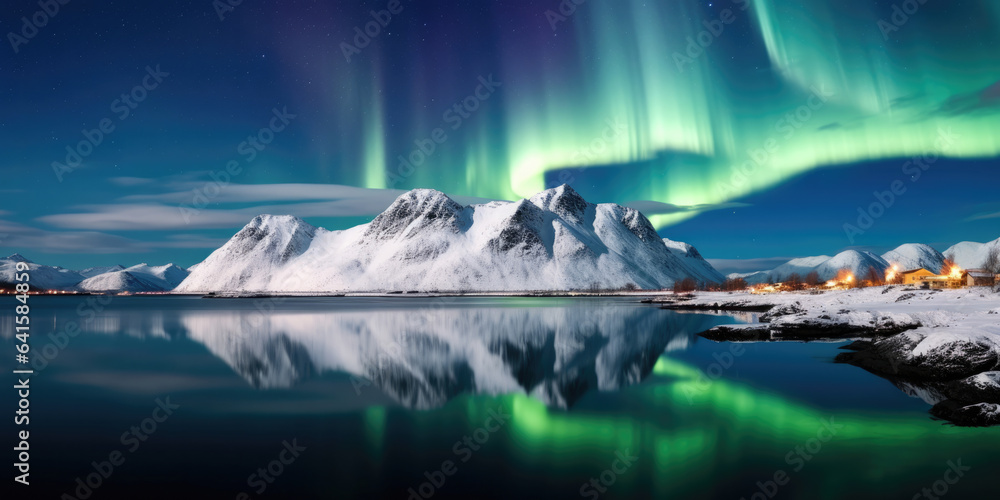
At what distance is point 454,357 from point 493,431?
1976 centimetres

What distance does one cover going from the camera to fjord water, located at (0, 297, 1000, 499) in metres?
13.6

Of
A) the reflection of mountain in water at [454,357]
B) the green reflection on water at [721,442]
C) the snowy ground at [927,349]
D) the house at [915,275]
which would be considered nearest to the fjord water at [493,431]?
the green reflection on water at [721,442]

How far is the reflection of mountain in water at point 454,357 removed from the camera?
89.9 feet

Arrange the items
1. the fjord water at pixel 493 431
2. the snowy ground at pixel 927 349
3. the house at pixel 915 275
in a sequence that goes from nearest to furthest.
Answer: the fjord water at pixel 493 431 → the snowy ground at pixel 927 349 → the house at pixel 915 275

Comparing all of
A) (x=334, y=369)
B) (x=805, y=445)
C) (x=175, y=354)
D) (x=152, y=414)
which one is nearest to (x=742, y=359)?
(x=805, y=445)

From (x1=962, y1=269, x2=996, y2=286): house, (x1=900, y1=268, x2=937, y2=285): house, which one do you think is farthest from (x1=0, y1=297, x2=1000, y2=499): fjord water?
(x1=900, y1=268, x2=937, y2=285): house

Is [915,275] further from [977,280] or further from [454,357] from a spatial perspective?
[454,357]

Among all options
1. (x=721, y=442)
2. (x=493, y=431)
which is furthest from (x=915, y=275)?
(x=493, y=431)

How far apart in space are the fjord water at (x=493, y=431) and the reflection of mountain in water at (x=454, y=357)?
290 millimetres

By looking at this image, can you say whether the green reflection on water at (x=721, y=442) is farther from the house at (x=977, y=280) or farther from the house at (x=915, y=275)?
the house at (x=915, y=275)

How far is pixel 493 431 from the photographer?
18.7 metres

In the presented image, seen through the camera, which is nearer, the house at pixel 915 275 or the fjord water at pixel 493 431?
the fjord water at pixel 493 431

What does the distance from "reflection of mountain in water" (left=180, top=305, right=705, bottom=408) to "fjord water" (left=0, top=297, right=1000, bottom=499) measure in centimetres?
29

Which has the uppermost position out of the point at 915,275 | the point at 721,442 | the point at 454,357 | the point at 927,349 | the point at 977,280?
the point at 915,275
